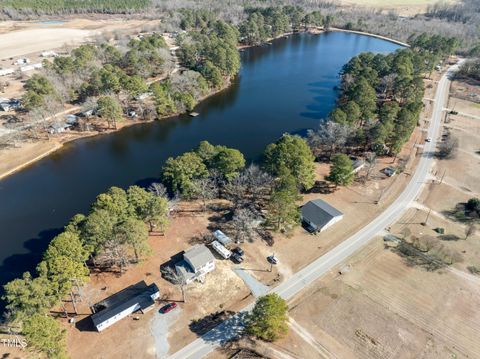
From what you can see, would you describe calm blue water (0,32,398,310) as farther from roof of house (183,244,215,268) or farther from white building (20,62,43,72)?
white building (20,62,43,72)

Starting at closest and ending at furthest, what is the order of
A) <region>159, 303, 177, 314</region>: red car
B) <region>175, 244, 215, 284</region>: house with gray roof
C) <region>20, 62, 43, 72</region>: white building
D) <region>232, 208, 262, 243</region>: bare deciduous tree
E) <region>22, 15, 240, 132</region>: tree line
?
<region>159, 303, 177, 314</region>: red car < <region>175, 244, 215, 284</region>: house with gray roof < <region>232, 208, 262, 243</region>: bare deciduous tree < <region>22, 15, 240, 132</region>: tree line < <region>20, 62, 43, 72</region>: white building

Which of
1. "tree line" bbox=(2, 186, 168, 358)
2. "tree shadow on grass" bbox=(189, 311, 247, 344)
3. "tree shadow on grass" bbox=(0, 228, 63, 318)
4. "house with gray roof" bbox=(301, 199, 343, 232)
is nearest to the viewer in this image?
"tree line" bbox=(2, 186, 168, 358)

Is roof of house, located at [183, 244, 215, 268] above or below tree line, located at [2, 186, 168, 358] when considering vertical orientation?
below

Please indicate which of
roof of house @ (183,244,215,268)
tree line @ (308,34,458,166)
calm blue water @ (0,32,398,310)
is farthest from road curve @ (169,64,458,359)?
calm blue water @ (0,32,398,310)

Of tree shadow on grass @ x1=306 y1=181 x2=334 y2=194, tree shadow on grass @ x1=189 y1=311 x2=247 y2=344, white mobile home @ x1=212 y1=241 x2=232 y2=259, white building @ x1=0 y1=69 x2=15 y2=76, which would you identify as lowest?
tree shadow on grass @ x1=189 y1=311 x2=247 y2=344

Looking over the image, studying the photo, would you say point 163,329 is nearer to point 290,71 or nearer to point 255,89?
point 255,89

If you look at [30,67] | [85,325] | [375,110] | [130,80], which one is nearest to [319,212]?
[85,325]

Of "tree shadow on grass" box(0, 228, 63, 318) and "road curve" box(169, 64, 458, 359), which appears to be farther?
"tree shadow on grass" box(0, 228, 63, 318)

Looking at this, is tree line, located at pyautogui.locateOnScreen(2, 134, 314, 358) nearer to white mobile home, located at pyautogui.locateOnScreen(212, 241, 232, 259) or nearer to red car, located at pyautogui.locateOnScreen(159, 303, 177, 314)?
white mobile home, located at pyautogui.locateOnScreen(212, 241, 232, 259)
